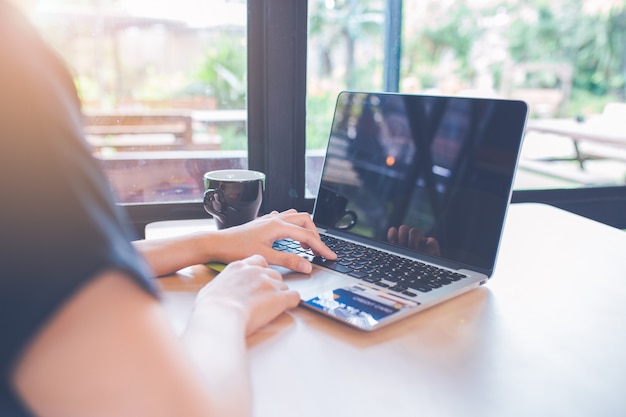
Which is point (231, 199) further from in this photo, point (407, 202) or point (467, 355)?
point (467, 355)

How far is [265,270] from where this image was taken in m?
0.81

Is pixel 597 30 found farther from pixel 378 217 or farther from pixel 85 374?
pixel 85 374

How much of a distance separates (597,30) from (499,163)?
2.10 m

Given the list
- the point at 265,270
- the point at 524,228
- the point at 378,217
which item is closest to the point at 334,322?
the point at 265,270

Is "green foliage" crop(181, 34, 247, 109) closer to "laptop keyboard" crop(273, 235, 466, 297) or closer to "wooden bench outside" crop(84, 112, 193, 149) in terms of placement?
"wooden bench outside" crop(84, 112, 193, 149)

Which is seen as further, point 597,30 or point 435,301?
point 597,30

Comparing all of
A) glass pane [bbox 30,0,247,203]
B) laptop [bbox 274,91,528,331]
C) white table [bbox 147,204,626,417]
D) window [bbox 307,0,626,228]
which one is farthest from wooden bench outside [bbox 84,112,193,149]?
white table [bbox 147,204,626,417]

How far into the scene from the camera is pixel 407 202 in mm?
1026

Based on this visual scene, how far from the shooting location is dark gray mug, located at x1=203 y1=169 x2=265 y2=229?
110 cm

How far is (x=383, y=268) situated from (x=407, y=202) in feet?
0.54

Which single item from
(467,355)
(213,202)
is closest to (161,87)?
(213,202)

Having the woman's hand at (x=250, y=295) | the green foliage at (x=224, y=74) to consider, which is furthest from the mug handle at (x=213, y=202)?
the green foliage at (x=224, y=74)

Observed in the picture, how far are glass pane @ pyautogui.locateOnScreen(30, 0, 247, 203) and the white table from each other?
0.58 meters

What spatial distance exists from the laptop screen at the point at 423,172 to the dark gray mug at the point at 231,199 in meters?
0.13
